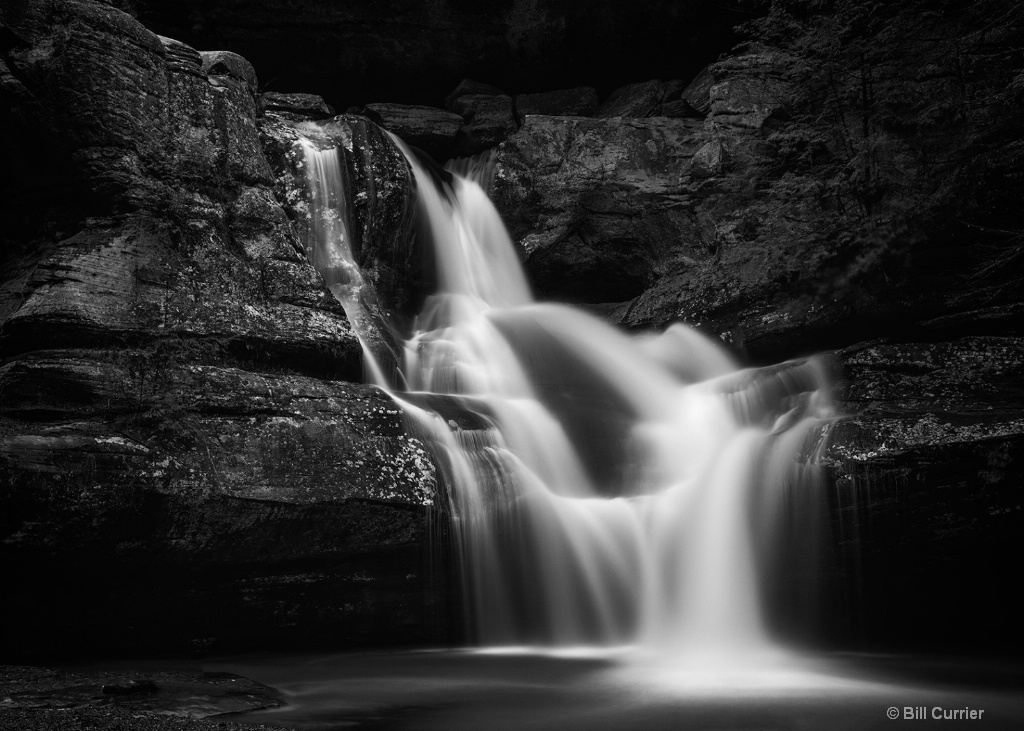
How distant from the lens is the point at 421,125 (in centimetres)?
1456

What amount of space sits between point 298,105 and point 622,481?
8.12m

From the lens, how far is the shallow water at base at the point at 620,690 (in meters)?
4.18

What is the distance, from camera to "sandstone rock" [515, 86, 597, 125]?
16016 millimetres

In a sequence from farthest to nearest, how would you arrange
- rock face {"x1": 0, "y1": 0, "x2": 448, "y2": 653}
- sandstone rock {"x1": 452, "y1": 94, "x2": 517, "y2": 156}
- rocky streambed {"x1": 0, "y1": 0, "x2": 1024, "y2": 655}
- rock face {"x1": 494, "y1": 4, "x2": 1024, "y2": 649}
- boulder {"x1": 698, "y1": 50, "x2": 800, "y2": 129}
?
sandstone rock {"x1": 452, "y1": 94, "x2": 517, "y2": 156}
boulder {"x1": 698, "y1": 50, "x2": 800, "y2": 129}
rock face {"x1": 494, "y1": 4, "x2": 1024, "y2": 649}
rocky streambed {"x1": 0, "y1": 0, "x2": 1024, "y2": 655}
rock face {"x1": 0, "y1": 0, "x2": 448, "y2": 653}

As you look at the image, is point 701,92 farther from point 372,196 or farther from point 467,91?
point 372,196

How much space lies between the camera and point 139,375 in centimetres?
636

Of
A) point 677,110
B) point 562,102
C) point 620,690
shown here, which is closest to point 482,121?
point 562,102

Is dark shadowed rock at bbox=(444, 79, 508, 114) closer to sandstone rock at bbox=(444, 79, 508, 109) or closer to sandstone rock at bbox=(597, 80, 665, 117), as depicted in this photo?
sandstone rock at bbox=(444, 79, 508, 109)

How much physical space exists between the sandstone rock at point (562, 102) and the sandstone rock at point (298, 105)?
4.83 meters

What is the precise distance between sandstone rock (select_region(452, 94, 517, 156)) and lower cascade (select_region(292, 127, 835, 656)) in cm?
536

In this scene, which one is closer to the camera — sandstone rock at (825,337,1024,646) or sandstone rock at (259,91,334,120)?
sandstone rock at (825,337,1024,646)

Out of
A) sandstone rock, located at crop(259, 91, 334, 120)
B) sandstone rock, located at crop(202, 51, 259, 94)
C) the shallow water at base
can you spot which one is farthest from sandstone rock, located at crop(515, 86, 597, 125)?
the shallow water at base

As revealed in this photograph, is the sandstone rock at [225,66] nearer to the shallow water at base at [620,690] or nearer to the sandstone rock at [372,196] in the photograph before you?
Result: the sandstone rock at [372,196]

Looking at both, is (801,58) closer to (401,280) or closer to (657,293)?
(657,293)
